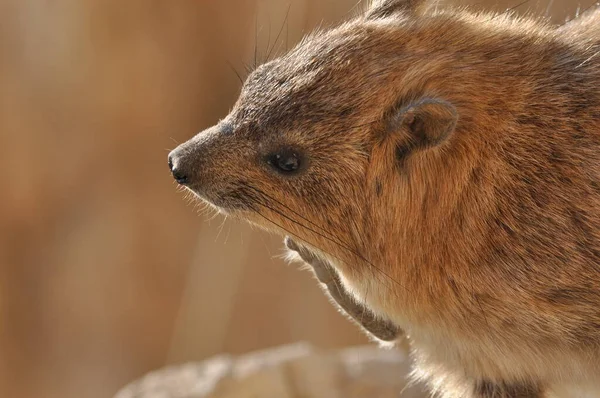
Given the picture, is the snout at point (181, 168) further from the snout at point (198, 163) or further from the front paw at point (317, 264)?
the front paw at point (317, 264)

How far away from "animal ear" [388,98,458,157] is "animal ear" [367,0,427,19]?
411 millimetres

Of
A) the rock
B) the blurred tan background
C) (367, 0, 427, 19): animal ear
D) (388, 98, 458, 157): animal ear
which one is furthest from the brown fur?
the blurred tan background

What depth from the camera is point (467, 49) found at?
2.11m

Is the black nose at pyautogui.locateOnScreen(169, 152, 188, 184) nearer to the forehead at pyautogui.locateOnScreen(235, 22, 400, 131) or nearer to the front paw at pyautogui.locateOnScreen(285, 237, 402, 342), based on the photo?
the forehead at pyautogui.locateOnScreen(235, 22, 400, 131)

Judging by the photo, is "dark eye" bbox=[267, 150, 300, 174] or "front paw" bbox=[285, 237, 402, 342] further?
"front paw" bbox=[285, 237, 402, 342]

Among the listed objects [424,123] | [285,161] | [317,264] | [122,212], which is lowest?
[317,264]

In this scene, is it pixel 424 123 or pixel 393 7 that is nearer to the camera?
pixel 424 123

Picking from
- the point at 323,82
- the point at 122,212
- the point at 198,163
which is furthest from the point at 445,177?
the point at 122,212

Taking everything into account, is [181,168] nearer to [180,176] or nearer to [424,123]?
[180,176]

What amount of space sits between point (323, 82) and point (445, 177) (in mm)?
365

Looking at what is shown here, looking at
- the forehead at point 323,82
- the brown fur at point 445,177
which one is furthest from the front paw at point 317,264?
the forehead at point 323,82

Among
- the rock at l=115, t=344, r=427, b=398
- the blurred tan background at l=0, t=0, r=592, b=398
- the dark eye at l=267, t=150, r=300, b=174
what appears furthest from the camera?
the blurred tan background at l=0, t=0, r=592, b=398

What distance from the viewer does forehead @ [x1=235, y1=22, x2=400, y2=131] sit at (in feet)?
6.59

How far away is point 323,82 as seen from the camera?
2.03m
